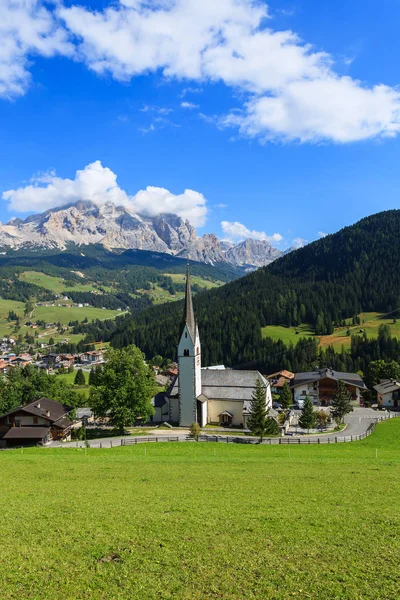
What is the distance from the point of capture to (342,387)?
74938mm

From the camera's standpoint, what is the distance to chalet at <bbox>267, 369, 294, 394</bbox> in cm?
12000

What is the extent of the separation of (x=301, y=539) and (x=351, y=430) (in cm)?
5533

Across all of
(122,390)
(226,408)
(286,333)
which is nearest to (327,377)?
(226,408)

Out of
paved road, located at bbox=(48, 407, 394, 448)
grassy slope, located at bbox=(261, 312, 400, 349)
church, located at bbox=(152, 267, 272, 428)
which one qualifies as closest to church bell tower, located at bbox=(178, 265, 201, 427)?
church, located at bbox=(152, 267, 272, 428)

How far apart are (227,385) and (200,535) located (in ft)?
204

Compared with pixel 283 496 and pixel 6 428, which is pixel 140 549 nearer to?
pixel 283 496

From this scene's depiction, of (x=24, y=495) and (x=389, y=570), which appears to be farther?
(x=24, y=495)

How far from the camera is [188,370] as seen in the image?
2881 inches

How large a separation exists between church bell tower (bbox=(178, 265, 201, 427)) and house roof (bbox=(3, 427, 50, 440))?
76.9 ft

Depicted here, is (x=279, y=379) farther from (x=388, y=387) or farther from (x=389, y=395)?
(x=389, y=395)

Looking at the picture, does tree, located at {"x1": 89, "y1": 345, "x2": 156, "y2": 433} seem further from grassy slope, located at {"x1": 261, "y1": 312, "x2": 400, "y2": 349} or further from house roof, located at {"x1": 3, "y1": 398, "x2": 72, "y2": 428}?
grassy slope, located at {"x1": 261, "y1": 312, "x2": 400, "y2": 349}

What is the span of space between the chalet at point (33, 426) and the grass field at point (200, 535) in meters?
31.6

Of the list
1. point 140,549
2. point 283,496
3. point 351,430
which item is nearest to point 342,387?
point 351,430

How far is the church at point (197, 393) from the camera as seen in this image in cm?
7206
